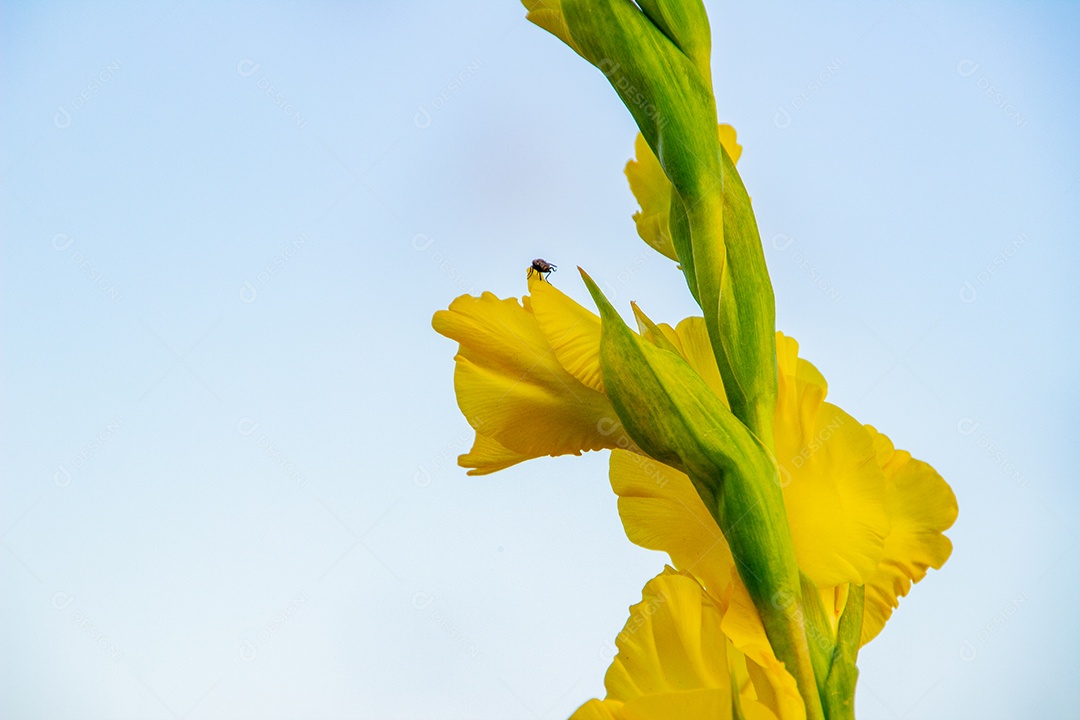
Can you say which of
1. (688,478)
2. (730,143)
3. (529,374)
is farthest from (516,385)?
(730,143)

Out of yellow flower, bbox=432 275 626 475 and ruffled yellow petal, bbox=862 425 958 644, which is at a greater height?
ruffled yellow petal, bbox=862 425 958 644

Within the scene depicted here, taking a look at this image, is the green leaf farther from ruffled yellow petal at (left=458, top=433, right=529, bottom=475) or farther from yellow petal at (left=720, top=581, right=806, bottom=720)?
ruffled yellow petal at (left=458, top=433, right=529, bottom=475)

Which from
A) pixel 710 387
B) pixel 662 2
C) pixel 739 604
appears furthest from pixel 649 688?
pixel 662 2

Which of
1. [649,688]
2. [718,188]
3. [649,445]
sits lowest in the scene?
[649,688]

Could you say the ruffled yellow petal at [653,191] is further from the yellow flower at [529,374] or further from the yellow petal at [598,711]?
the yellow petal at [598,711]

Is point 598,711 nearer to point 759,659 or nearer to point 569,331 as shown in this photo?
point 759,659

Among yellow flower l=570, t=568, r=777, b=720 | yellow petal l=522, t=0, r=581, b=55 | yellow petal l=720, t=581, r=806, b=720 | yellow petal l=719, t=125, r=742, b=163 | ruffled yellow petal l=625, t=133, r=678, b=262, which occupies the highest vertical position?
yellow petal l=719, t=125, r=742, b=163

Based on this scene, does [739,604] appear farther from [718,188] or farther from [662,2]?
[662,2]

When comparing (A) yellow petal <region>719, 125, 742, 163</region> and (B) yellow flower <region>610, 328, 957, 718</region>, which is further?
(A) yellow petal <region>719, 125, 742, 163</region>

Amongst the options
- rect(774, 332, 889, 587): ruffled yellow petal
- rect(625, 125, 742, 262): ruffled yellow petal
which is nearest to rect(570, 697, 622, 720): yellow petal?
rect(774, 332, 889, 587): ruffled yellow petal
